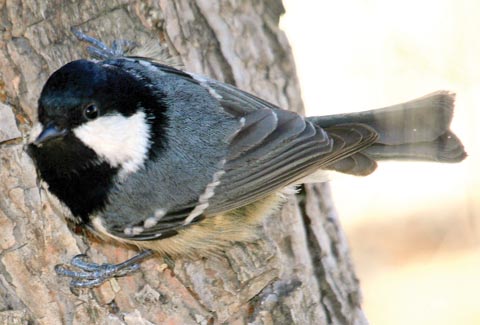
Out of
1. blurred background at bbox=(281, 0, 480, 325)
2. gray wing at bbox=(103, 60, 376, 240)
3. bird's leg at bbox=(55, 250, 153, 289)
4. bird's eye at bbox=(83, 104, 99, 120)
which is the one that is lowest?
blurred background at bbox=(281, 0, 480, 325)

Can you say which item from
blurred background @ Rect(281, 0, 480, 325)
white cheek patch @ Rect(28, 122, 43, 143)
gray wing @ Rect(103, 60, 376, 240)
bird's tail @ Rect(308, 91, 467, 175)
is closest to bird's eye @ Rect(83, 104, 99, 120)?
white cheek patch @ Rect(28, 122, 43, 143)

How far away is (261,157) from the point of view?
3504mm

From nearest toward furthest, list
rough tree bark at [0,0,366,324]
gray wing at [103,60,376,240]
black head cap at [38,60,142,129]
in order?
black head cap at [38,60,142,129] → rough tree bark at [0,0,366,324] → gray wing at [103,60,376,240]

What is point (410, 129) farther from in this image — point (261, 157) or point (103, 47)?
point (103, 47)

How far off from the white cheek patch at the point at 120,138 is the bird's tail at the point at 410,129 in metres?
0.81

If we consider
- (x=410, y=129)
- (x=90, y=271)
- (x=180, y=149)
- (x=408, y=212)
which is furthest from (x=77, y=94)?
(x=408, y=212)

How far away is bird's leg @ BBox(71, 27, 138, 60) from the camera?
11.5 feet

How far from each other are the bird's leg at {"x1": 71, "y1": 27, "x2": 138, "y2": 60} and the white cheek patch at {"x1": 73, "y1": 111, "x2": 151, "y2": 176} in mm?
377

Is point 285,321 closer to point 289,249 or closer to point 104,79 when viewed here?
point 289,249

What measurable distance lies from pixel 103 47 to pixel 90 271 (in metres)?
0.93

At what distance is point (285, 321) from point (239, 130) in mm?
807

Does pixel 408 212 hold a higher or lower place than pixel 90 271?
lower

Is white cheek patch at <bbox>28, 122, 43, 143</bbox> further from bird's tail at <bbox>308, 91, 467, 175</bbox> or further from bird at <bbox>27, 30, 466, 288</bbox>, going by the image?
bird's tail at <bbox>308, 91, 467, 175</bbox>

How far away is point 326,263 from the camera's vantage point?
376 cm
